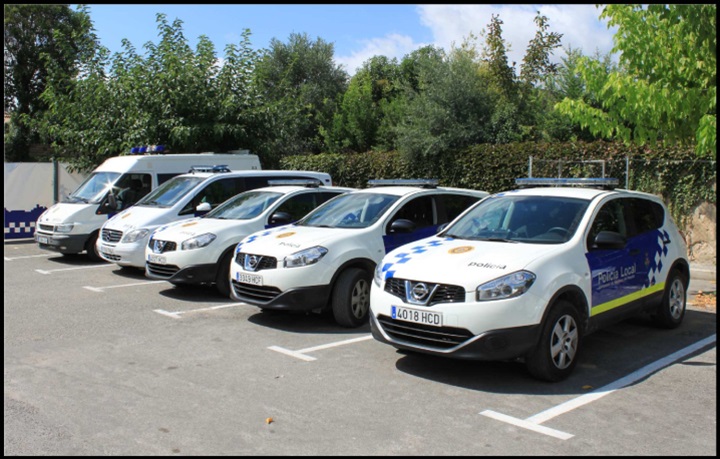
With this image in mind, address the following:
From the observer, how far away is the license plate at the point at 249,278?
7.68 m

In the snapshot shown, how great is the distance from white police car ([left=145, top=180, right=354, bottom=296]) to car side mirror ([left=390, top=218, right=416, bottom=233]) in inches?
86.9

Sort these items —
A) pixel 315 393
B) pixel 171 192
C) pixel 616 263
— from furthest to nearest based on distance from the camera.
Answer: pixel 171 192, pixel 616 263, pixel 315 393

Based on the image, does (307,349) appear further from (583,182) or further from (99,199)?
(99,199)

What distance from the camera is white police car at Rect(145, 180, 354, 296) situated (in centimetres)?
928

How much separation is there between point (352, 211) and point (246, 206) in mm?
2361

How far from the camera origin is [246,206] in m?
10.4

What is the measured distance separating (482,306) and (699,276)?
8.71 metres

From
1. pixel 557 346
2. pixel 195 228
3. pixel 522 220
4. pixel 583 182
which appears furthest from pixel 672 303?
pixel 195 228

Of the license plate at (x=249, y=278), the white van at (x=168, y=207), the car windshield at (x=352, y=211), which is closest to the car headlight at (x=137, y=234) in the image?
the white van at (x=168, y=207)

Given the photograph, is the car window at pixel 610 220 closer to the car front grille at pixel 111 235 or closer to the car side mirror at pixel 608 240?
the car side mirror at pixel 608 240

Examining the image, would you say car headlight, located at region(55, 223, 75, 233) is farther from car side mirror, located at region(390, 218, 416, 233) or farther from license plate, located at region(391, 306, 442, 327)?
license plate, located at region(391, 306, 442, 327)

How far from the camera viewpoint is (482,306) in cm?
546

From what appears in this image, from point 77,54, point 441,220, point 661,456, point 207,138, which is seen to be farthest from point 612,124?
point 77,54

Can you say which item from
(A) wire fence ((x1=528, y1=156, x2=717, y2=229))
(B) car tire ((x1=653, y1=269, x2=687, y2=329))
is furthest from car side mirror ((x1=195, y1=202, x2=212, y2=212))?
(A) wire fence ((x1=528, y1=156, x2=717, y2=229))
